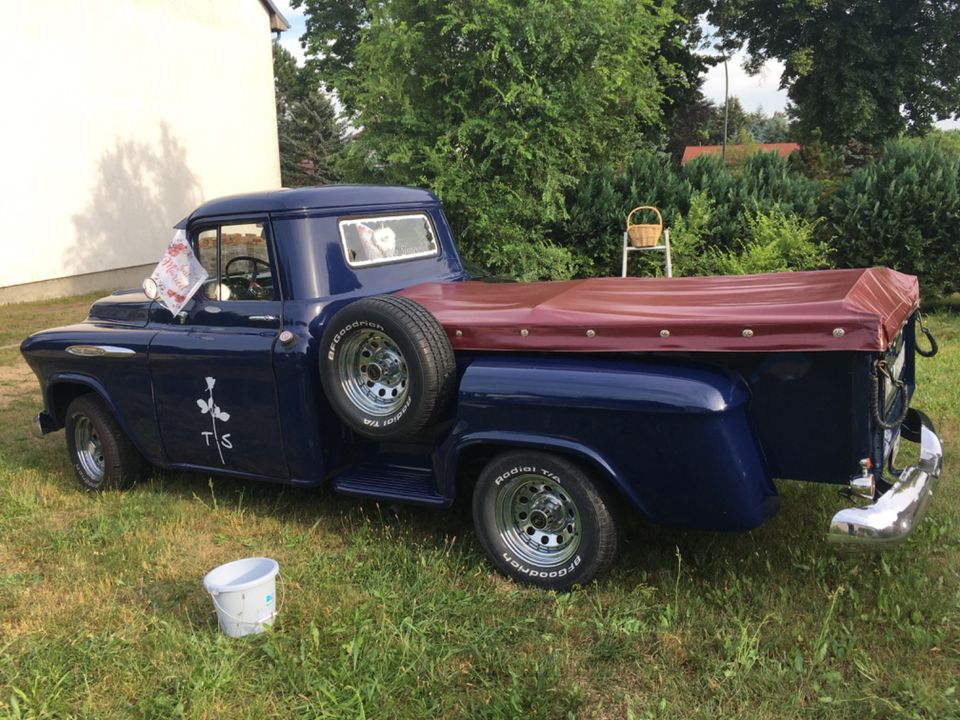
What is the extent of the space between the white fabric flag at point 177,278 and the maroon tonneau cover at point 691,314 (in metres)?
1.32

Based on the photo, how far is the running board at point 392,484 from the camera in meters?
3.83

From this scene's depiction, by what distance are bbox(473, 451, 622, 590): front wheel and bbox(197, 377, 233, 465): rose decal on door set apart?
4.99 ft

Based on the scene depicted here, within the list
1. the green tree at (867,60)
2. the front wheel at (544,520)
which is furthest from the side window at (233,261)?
the green tree at (867,60)

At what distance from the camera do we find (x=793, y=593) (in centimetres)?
337

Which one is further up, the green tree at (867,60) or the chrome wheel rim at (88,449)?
the green tree at (867,60)

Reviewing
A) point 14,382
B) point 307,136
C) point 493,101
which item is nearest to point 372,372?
point 493,101

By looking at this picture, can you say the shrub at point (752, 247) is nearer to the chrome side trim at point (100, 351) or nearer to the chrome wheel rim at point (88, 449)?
the chrome side trim at point (100, 351)

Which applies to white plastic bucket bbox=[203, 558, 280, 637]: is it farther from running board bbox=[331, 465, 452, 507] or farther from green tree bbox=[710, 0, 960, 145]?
green tree bbox=[710, 0, 960, 145]

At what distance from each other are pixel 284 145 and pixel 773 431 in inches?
1492

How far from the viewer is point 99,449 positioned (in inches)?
205

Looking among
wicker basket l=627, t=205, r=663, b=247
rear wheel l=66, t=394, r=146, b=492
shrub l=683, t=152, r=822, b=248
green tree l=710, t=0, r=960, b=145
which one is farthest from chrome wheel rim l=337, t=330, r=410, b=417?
green tree l=710, t=0, r=960, b=145

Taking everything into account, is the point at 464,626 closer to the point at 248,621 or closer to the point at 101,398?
the point at 248,621

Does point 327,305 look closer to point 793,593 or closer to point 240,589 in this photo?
point 240,589

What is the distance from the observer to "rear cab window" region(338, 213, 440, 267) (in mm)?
4449
